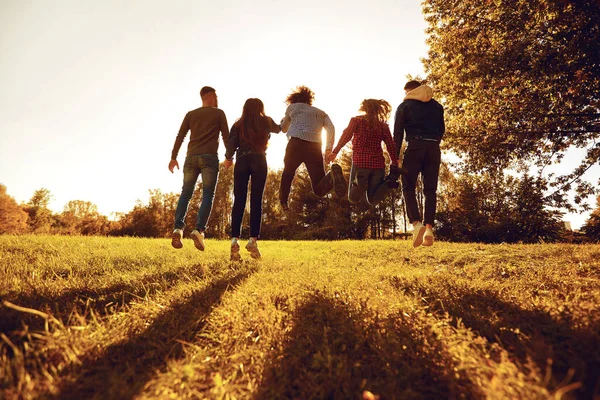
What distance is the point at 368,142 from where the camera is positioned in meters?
6.21

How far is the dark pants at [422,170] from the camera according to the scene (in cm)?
565

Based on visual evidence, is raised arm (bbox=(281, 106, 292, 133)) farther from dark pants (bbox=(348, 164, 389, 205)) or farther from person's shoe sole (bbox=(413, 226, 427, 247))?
person's shoe sole (bbox=(413, 226, 427, 247))

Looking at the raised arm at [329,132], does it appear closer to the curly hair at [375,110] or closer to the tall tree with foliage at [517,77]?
the curly hair at [375,110]

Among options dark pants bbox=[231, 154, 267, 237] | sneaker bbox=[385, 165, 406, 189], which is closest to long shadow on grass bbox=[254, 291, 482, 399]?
sneaker bbox=[385, 165, 406, 189]

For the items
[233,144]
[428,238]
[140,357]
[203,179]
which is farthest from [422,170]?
[140,357]

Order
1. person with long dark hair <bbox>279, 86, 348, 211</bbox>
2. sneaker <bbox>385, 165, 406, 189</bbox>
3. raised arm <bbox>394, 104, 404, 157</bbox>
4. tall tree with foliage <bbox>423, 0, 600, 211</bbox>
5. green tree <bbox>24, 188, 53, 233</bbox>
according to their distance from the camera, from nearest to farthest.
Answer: sneaker <bbox>385, 165, 406, 189</bbox>
raised arm <bbox>394, 104, 404, 157</bbox>
person with long dark hair <bbox>279, 86, 348, 211</bbox>
tall tree with foliage <bbox>423, 0, 600, 211</bbox>
green tree <bbox>24, 188, 53, 233</bbox>

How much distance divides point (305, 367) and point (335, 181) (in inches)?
170

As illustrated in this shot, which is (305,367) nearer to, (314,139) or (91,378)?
(91,378)

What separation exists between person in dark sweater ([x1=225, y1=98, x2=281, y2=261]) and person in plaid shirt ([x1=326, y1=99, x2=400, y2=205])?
1721 millimetres

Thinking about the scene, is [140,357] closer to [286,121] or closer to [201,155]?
[201,155]

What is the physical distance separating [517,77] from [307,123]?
6388mm

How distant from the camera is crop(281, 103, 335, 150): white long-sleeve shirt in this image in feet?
20.9

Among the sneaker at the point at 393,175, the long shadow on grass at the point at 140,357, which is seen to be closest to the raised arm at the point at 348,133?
the sneaker at the point at 393,175

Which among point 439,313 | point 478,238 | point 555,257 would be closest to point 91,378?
point 439,313
